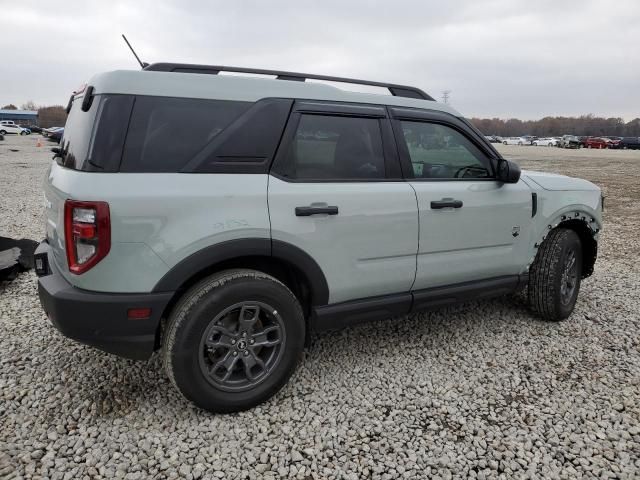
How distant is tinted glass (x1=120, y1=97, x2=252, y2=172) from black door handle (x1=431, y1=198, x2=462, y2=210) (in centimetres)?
149

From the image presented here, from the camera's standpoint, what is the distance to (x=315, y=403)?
2863 mm

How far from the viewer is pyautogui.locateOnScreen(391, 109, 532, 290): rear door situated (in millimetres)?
3191

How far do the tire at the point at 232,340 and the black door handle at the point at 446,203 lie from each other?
1195mm

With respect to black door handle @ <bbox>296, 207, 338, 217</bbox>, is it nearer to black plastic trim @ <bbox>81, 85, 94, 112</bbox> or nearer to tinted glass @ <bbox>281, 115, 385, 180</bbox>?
tinted glass @ <bbox>281, 115, 385, 180</bbox>

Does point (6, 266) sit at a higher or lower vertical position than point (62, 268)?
lower

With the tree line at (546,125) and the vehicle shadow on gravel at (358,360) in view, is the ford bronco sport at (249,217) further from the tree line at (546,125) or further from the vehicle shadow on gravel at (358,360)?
the tree line at (546,125)

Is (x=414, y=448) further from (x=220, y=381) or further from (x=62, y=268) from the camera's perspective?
(x=62, y=268)

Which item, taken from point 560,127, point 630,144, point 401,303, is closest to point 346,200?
point 401,303

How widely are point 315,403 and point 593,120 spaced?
12304 cm

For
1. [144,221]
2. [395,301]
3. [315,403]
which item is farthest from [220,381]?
[395,301]

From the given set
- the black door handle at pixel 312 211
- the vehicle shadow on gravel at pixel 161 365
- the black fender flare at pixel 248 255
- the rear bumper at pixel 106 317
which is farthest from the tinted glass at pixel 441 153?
the rear bumper at pixel 106 317

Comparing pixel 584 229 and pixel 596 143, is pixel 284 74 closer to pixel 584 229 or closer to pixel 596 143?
pixel 584 229

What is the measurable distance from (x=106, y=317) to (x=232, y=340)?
27.2 inches

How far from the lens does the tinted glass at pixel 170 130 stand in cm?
237
